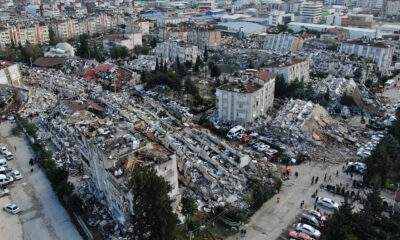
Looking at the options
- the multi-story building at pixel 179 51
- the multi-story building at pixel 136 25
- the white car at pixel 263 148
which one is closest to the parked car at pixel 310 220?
the white car at pixel 263 148

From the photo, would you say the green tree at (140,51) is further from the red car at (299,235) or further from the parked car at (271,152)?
the red car at (299,235)

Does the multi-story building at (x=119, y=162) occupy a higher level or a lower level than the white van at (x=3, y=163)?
higher

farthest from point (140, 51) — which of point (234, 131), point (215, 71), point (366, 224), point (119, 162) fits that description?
point (366, 224)

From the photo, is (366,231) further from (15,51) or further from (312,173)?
(15,51)

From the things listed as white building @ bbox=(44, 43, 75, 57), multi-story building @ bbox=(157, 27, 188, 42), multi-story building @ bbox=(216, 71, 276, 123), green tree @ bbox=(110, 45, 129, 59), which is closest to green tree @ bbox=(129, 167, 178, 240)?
multi-story building @ bbox=(216, 71, 276, 123)

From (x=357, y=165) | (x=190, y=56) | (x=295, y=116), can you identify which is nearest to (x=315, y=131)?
(x=295, y=116)

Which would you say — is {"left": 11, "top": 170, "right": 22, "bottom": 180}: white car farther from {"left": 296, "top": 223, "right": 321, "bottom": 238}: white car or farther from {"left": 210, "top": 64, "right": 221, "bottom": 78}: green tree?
{"left": 210, "top": 64, "right": 221, "bottom": 78}: green tree
